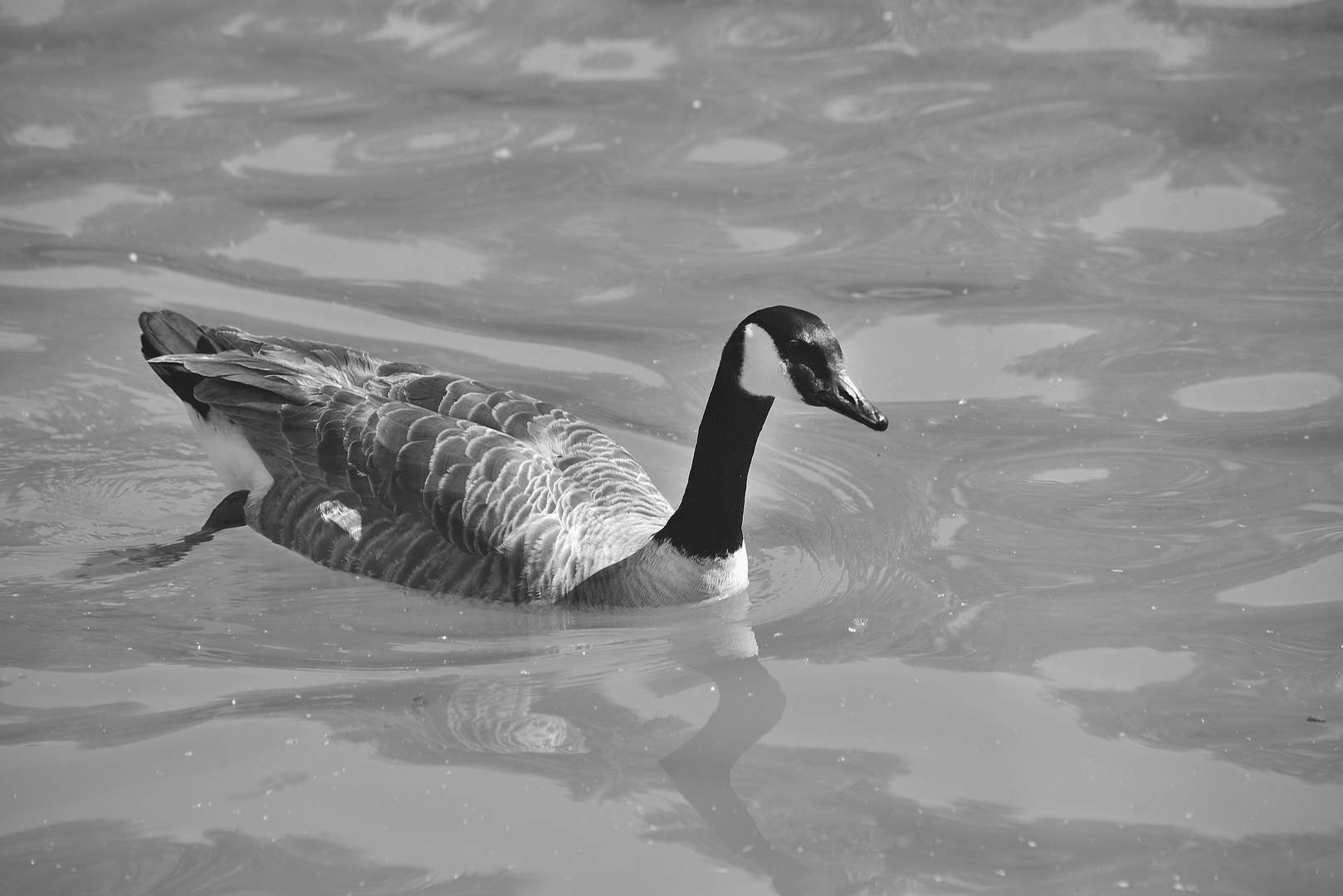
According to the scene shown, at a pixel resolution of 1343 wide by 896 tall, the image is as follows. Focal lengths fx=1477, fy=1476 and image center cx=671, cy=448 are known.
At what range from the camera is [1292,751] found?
19.7 feet

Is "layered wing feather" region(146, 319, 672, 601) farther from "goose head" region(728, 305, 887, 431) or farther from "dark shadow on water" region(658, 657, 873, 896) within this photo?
"goose head" region(728, 305, 887, 431)

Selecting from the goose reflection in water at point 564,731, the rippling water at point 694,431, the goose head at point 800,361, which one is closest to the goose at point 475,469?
the goose head at point 800,361

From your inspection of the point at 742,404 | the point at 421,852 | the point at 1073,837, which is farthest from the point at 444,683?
the point at 1073,837

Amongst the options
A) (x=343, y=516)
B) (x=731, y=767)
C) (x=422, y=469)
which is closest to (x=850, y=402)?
(x=731, y=767)

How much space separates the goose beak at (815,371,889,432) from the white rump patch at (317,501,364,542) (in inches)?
94.9

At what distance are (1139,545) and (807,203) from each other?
4.57 metres

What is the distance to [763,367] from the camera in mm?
6664

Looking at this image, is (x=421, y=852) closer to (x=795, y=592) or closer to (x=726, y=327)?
(x=795, y=592)

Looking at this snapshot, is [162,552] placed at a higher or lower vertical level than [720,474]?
lower

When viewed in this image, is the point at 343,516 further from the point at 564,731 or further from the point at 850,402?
the point at 850,402

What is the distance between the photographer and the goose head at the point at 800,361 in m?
6.48

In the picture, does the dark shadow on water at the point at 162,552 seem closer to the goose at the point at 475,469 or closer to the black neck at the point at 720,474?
the goose at the point at 475,469

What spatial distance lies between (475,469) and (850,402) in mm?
1864

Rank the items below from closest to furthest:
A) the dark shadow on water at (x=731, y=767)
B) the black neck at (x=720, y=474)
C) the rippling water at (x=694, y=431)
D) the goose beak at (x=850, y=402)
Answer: the dark shadow on water at (x=731, y=767), the rippling water at (x=694, y=431), the goose beak at (x=850, y=402), the black neck at (x=720, y=474)
